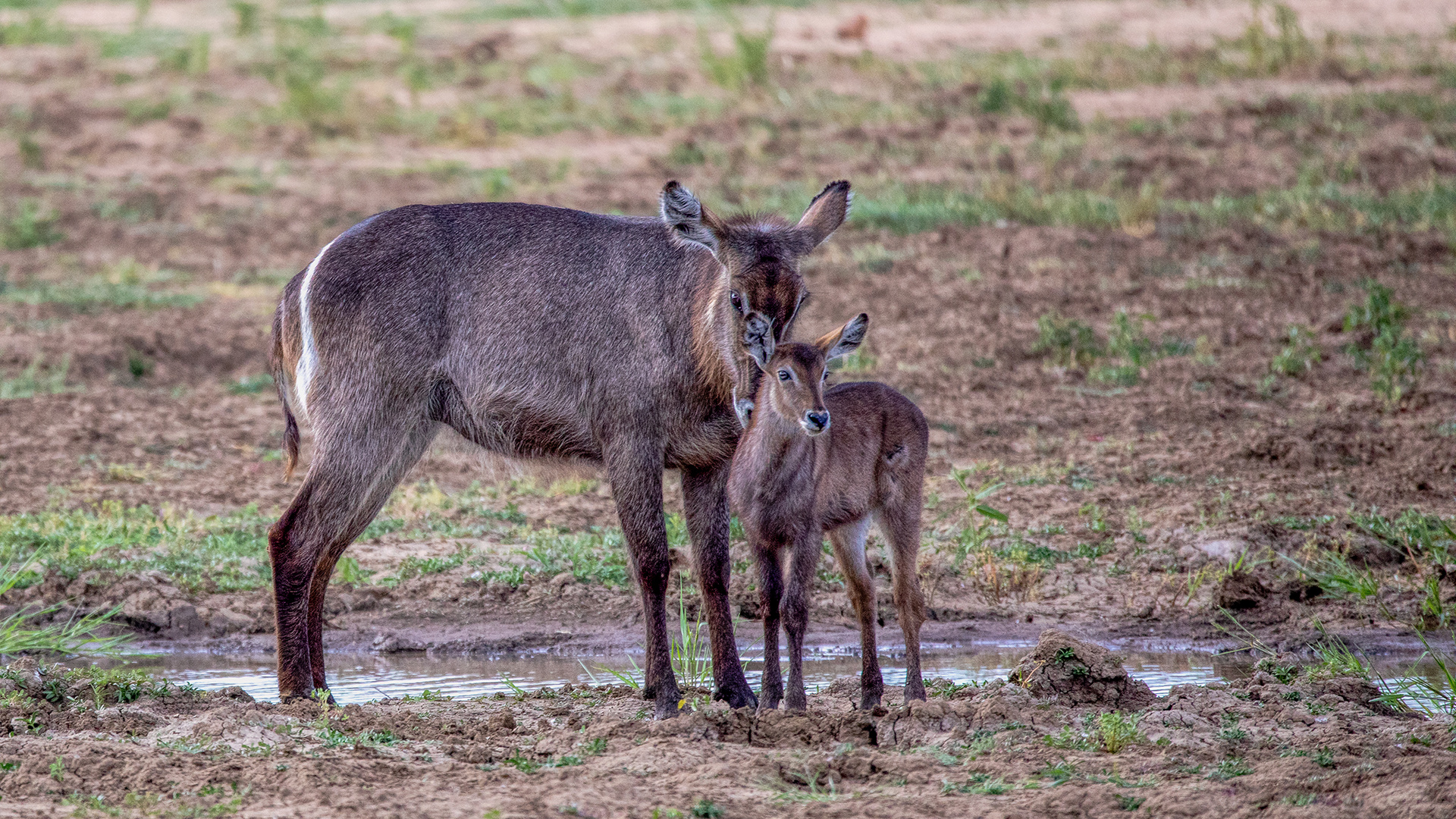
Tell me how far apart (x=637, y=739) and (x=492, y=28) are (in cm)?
1912

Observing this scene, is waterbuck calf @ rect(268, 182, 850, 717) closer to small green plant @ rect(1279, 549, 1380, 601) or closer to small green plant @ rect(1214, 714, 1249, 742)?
small green plant @ rect(1214, 714, 1249, 742)

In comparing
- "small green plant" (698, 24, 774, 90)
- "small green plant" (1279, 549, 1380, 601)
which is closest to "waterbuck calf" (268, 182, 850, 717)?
"small green plant" (1279, 549, 1380, 601)

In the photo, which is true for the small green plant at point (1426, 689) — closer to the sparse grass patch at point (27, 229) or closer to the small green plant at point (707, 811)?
the small green plant at point (707, 811)

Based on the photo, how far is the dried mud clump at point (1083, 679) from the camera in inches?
231

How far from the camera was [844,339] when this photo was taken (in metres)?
5.94

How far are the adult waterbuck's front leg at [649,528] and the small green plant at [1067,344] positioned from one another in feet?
17.3

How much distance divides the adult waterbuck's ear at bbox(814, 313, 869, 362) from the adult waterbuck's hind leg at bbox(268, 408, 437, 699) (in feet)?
5.30

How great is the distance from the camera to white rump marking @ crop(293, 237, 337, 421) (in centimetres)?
653

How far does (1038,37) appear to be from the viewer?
2034cm

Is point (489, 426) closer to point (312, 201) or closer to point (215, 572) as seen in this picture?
point (215, 572)

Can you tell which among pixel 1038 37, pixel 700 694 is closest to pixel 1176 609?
pixel 700 694

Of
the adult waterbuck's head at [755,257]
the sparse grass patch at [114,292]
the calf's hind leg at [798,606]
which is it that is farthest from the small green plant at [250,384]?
the calf's hind leg at [798,606]

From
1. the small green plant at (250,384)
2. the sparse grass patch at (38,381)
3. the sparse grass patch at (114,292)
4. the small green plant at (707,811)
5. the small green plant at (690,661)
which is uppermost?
the sparse grass patch at (114,292)

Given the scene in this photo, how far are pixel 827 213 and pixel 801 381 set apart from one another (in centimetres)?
101
